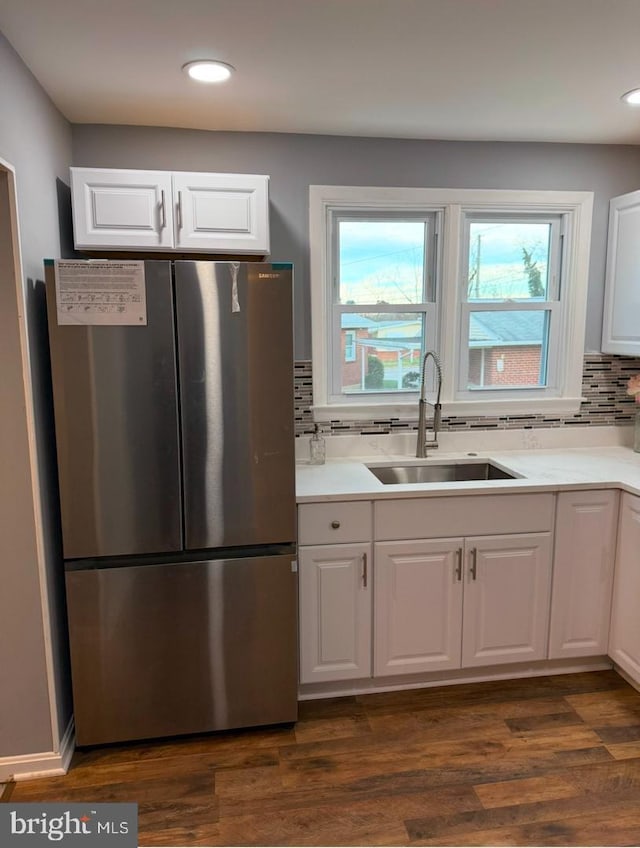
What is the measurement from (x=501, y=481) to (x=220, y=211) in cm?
160

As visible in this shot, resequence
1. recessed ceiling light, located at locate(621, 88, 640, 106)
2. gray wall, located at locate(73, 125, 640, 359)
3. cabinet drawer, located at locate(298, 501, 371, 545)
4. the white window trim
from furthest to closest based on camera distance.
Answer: the white window trim < gray wall, located at locate(73, 125, 640, 359) < cabinet drawer, located at locate(298, 501, 371, 545) < recessed ceiling light, located at locate(621, 88, 640, 106)

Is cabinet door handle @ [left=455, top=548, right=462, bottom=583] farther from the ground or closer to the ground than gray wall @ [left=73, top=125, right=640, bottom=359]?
closer to the ground

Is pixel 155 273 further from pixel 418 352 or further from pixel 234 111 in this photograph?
pixel 418 352

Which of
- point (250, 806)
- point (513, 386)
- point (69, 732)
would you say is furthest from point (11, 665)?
point (513, 386)

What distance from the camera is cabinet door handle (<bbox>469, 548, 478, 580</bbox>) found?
2.45 metres

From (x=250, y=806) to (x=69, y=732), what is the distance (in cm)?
76

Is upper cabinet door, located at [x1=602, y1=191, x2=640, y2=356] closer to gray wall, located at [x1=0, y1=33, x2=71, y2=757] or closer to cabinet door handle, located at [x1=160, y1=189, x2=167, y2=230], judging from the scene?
cabinet door handle, located at [x1=160, y1=189, x2=167, y2=230]

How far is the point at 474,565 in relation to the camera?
8.04ft

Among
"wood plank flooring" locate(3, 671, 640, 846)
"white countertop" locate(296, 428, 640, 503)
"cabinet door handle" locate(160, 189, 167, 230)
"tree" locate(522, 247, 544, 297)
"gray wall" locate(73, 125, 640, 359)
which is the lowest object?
"wood plank flooring" locate(3, 671, 640, 846)

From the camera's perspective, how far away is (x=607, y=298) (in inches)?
117

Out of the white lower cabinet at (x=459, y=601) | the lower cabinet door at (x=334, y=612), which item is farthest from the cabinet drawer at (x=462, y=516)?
the lower cabinet door at (x=334, y=612)

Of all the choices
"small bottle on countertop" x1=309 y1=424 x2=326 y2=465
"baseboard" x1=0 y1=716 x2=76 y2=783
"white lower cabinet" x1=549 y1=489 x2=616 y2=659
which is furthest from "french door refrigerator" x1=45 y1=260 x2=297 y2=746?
"white lower cabinet" x1=549 y1=489 x2=616 y2=659

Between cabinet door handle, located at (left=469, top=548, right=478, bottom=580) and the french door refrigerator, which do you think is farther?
cabinet door handle, located at (left=469, top=548, right=478, bottom=580)

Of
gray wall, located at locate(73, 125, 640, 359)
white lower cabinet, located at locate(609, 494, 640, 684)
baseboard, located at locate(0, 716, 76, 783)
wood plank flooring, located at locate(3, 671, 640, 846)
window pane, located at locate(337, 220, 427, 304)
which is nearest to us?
wood plank flooring, located at locate(3, 671, 640, 846)
